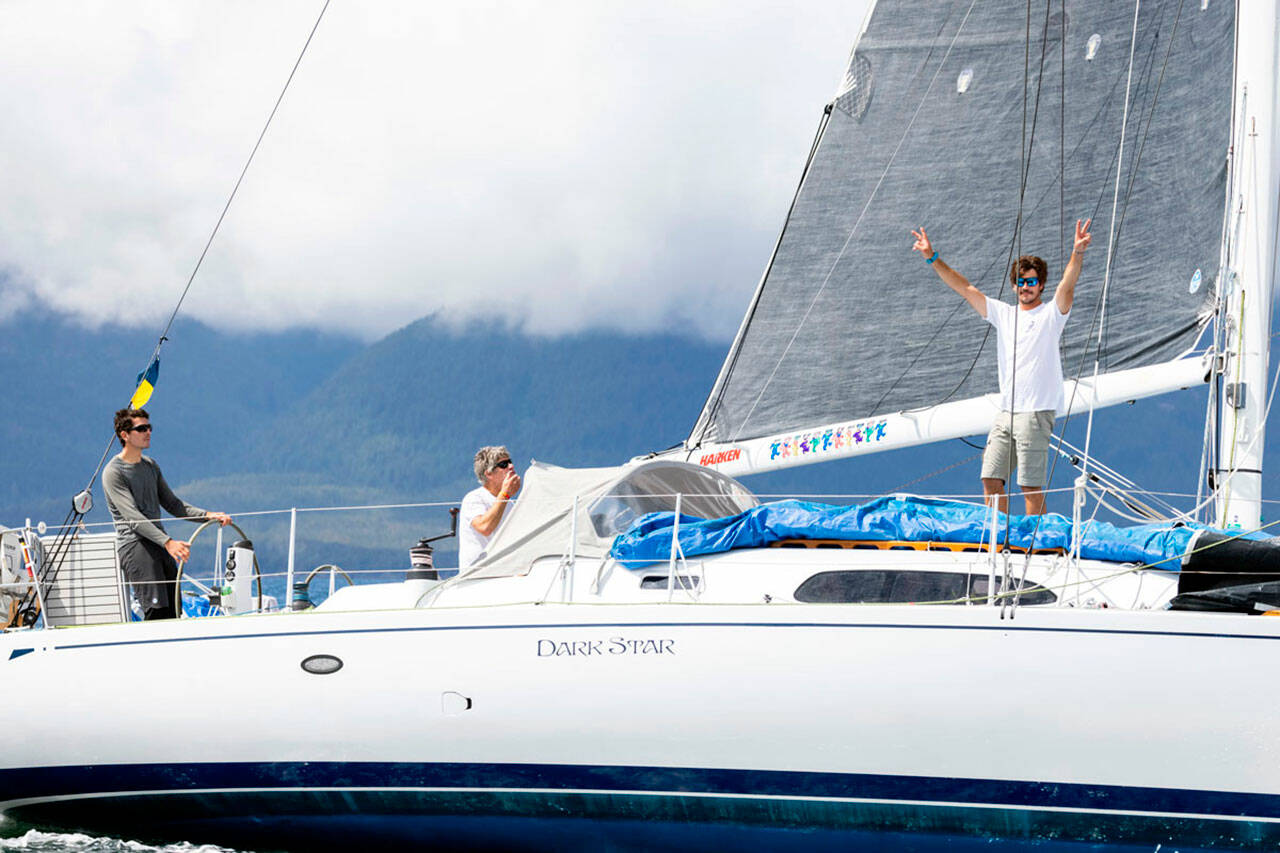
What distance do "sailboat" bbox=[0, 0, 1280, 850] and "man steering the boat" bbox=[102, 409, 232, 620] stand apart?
0.55 meters

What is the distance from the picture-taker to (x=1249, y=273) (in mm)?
7418

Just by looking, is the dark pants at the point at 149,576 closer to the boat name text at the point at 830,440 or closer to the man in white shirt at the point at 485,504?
the man in white shirt at the point at 485,504

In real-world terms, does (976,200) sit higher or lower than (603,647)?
higher

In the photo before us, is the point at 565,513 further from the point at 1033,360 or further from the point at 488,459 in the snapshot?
the point at 1033,360

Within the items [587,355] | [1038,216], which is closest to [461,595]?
[1038,216]

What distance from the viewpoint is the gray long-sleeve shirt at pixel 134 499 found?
22.7ft

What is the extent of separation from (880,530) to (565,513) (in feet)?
5.01

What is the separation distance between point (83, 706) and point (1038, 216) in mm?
6478

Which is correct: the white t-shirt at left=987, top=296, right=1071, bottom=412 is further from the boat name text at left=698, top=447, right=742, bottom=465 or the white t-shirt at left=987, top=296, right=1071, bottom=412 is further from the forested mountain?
the forested mountain

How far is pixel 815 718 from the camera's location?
18.1 ft

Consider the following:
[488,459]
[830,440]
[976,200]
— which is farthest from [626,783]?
[976,200]

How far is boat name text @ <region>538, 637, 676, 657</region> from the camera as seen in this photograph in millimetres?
5699

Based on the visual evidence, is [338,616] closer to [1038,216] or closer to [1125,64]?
[1038,216]

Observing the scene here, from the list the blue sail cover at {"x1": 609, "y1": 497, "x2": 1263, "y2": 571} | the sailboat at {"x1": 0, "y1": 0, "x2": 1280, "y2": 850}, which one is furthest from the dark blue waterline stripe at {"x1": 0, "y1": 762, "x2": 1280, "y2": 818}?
the blue sail cover at {"x1": 609, "y1": 497, "x2": 1263, "y2": 571}
